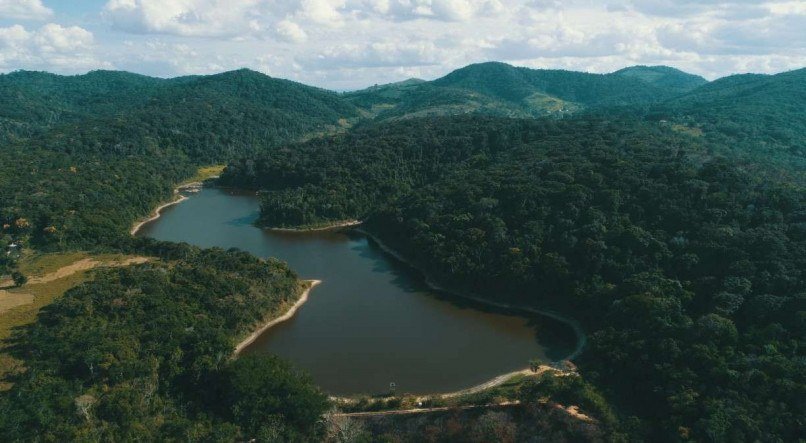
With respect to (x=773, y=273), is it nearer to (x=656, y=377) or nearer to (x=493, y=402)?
(x=656, y=377)

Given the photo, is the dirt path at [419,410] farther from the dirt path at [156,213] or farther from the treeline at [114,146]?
the dirt path at [156,213]

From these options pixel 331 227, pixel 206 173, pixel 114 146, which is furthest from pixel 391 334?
pixel 114 146

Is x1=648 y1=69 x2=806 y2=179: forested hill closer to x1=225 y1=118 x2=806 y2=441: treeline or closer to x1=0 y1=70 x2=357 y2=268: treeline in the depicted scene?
x1=225 y1=118 x2=806 y2=441: treeline

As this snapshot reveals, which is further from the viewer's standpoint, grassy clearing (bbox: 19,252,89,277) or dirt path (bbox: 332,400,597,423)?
grassy clearing (bbox: 19,252,89,277)

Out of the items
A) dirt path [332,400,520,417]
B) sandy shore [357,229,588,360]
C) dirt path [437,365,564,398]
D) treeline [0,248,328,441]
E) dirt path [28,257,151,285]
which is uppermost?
dirt path [28,257,151,285]

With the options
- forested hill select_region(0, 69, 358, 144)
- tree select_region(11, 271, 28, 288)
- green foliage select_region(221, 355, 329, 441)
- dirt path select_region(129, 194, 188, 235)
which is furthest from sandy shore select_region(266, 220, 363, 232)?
forested hill select_region(0, 69, 358, 144)

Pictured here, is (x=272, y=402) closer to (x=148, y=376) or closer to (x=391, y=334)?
(x=148, y=376)
